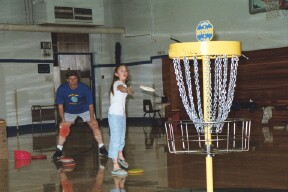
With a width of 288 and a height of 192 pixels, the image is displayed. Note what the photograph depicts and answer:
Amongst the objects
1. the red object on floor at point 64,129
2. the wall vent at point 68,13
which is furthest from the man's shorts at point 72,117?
the wall vent at point 68,13

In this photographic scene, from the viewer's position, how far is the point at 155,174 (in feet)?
24.9

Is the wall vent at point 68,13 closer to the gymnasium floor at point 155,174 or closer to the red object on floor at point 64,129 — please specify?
the gymnasium floor at point 155,174

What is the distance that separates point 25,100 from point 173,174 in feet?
44.3

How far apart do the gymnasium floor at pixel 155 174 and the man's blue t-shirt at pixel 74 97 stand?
3.57 feet

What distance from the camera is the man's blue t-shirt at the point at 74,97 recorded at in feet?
31.1

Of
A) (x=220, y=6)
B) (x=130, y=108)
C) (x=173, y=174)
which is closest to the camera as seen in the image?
(x=173, y=174)

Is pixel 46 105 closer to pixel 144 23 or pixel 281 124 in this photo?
pixel 144 23

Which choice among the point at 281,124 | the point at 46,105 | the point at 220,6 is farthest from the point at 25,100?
the point at 281,124

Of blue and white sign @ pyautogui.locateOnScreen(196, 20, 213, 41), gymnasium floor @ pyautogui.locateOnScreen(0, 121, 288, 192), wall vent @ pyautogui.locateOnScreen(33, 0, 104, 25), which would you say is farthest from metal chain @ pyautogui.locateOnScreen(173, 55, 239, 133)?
wall vent @ pyautogui.locateOnScreen(33, 0, 104, 25)

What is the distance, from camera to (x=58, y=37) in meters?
21.0

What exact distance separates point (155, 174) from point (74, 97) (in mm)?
2721

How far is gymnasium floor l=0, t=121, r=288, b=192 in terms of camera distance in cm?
647

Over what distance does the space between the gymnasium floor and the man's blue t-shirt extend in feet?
3.57

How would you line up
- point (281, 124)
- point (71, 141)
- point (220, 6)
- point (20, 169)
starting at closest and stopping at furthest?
point (20, 169)
point (71, 141)
point (281, 124)
point (220, 6)
